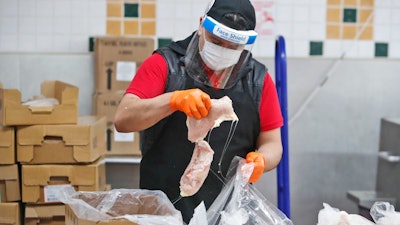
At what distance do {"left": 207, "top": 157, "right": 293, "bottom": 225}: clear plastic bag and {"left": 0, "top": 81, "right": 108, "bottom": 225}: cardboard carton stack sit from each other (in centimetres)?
147

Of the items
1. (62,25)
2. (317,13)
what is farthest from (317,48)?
(62,25)

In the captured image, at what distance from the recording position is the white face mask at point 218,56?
202cm

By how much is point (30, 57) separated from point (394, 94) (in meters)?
2.21

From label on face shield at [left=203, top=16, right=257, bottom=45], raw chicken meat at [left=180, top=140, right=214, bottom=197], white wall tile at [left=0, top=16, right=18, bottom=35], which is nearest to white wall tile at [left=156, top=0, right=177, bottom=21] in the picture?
white wall tile at [left=0, top=16, right=18, bottom=35]

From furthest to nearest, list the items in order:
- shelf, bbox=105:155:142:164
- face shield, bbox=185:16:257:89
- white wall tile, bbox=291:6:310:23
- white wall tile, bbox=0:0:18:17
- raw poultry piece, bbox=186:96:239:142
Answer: white wall tile, bbox=291:6:310:23 → white wall tile, bbox=0:0:18:17 → shelf, bbox=105:155:142:164 → face shield, bbox=185:16:257:89 → raw poultry piece, bbox=186:96:239:142

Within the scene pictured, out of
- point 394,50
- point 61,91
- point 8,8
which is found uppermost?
point 8,8

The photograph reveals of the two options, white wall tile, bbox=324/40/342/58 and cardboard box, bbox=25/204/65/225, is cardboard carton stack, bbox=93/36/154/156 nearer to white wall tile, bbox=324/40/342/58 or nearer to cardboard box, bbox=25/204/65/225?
cardboard box, bbox=25/204/65/225

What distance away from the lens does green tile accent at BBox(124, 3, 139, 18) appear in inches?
151

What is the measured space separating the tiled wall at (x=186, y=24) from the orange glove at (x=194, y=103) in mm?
2087

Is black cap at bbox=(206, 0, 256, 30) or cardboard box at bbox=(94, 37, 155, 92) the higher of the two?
black cap at bbox=(206, 0, 256, 30)

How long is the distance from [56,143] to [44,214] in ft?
1.21

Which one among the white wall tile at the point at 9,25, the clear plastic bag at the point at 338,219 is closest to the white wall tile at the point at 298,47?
the white wall tile at the point at 9,25

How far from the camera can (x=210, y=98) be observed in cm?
201

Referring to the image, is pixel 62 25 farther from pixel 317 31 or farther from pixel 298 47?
pixel 317 31
